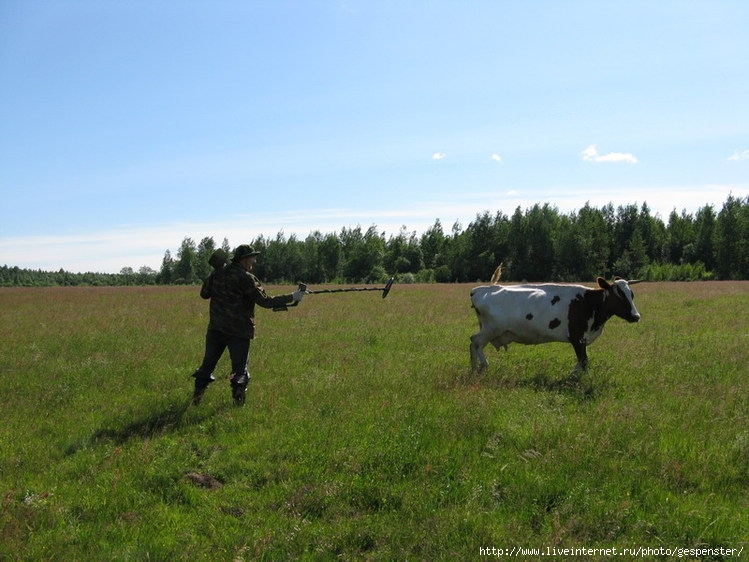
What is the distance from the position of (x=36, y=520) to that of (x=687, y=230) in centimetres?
9642

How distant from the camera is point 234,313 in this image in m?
8.39

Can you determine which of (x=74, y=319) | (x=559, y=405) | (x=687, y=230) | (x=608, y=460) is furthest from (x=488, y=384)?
(x=687, y=230)

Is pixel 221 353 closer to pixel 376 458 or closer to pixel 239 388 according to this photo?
pixel 239 388

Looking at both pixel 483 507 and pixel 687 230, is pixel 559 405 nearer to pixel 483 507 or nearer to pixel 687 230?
pixel 483 507

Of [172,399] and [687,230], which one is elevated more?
[687,230]

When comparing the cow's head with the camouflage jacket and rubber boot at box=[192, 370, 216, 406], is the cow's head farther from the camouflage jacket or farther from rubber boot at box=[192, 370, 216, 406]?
rubber boot at box=[192, 370, 216, 406]

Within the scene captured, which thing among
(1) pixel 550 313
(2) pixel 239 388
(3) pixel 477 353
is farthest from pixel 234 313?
(1) pixel 550 313

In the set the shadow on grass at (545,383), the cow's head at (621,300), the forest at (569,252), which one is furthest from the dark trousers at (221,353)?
the forest at (569,252)

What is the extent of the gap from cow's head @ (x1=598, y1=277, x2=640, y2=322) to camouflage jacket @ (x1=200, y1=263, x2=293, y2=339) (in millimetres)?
5878

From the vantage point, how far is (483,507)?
16.4 ft

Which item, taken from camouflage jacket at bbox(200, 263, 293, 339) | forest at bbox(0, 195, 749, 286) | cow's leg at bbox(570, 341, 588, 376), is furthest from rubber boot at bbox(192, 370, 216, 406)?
forest at bbox(0, 195, 749, 286)

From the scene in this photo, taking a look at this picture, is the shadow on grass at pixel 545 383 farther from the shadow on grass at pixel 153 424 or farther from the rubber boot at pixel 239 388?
the shadow on grass at pixel 153 424

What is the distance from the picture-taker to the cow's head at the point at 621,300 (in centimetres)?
1016

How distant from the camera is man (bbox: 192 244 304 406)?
839cm
